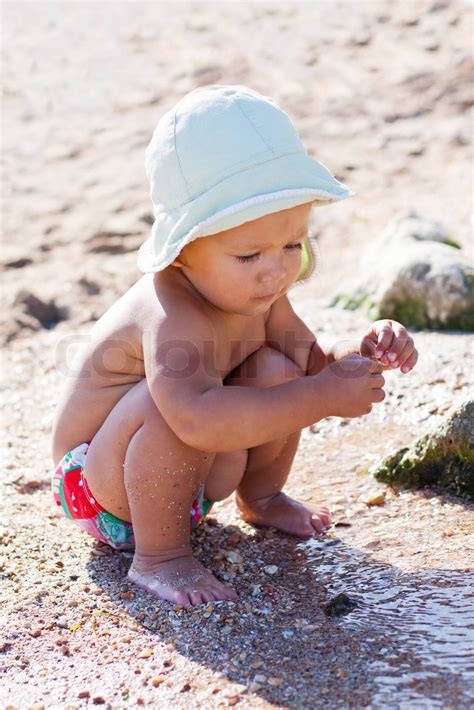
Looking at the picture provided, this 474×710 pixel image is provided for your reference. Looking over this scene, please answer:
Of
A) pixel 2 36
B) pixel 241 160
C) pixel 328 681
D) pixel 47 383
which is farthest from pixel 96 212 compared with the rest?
pixel 328 681

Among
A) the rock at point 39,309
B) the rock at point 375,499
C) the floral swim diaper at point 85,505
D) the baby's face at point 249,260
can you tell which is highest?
the baby's face at point 249,260

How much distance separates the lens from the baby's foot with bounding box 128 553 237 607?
7.75ft

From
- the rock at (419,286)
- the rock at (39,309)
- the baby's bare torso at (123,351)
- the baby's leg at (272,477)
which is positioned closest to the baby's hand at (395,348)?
the baby's leg at (272,477)

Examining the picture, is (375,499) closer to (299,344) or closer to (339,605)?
(299,344)

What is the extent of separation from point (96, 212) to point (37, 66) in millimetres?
2765

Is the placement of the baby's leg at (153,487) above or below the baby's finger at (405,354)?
below

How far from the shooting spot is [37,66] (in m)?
8.38

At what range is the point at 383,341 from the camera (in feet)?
8.31

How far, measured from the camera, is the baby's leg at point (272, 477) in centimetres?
267

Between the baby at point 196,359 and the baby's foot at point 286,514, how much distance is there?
0.61ft

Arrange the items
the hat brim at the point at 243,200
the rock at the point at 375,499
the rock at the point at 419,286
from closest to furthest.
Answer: the hat brim at the point at 243,200 < the rock at the point at 375,499 < the rock at the point at 419,286

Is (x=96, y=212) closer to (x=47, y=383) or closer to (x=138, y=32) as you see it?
(x=47, y=383)

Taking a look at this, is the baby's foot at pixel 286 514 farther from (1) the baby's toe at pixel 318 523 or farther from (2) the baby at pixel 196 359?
(2) the baby at pixel 196 359

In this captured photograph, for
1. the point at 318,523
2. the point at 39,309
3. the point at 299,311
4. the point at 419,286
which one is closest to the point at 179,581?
the point at 318,523
